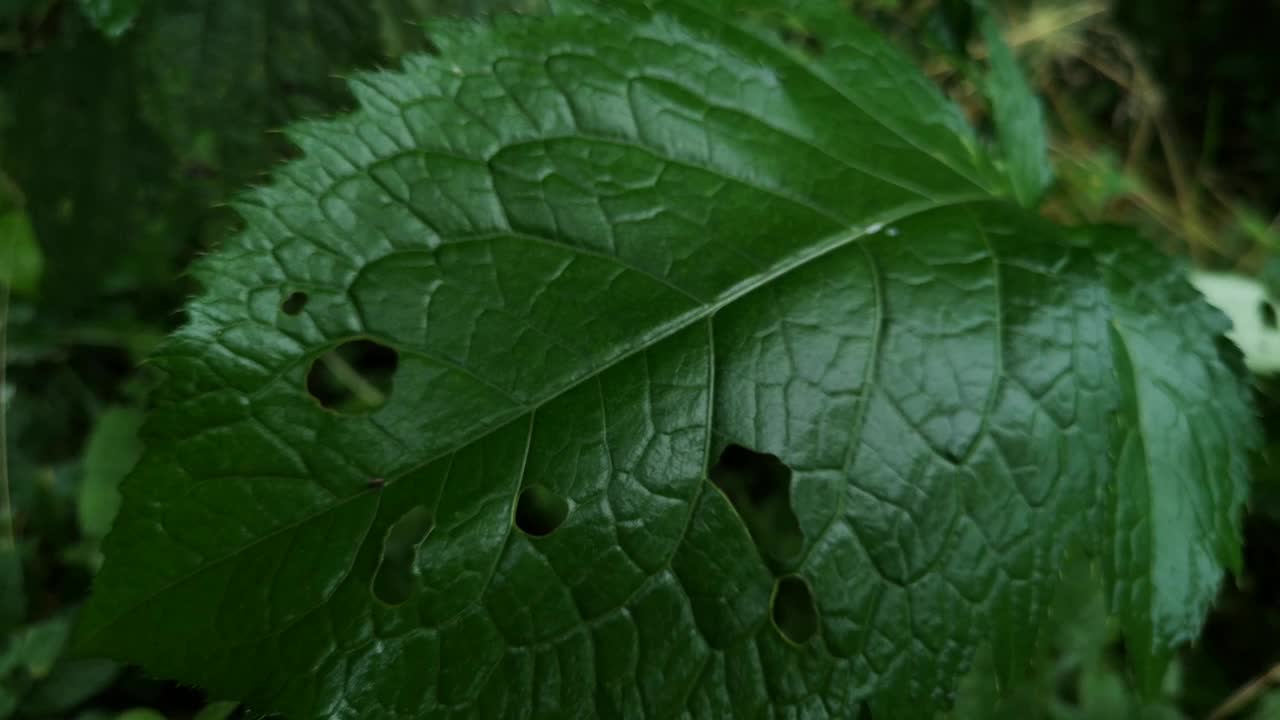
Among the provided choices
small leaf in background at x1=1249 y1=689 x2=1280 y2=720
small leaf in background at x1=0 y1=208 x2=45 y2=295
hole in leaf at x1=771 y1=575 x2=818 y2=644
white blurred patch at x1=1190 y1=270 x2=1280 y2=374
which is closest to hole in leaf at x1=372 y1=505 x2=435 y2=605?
hole in leaf at x1=771 y1=575 x2=818 y2=644

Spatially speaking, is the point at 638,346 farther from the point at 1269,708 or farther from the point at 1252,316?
the point at 1252,316

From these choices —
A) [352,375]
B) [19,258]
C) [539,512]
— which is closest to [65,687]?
[352,375]

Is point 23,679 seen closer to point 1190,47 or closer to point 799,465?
point 799,465

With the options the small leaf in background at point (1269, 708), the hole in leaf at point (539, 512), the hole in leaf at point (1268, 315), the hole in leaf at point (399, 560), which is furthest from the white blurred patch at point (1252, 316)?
the hole in leaf at point (399, 560)

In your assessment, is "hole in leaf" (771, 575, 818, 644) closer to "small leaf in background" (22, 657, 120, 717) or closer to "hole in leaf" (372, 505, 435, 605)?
"hole in leaf" (372, 505, 435, 605)

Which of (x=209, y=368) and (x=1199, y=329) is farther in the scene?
(x=1199, y=329)

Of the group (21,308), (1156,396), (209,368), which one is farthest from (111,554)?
(21,308)
